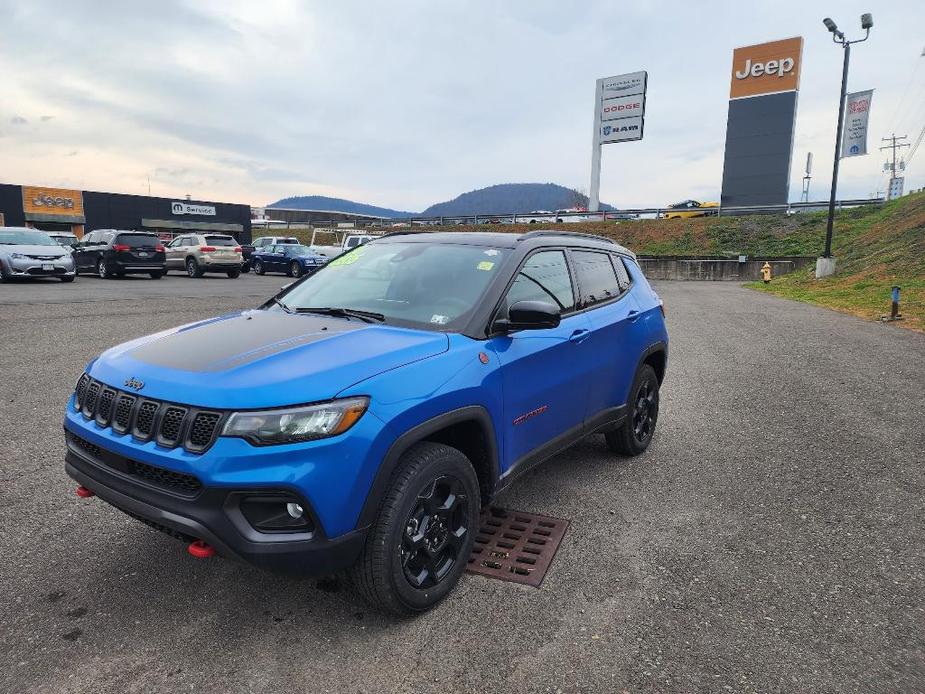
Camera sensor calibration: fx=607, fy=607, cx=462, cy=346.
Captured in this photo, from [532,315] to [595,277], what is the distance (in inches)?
60.4

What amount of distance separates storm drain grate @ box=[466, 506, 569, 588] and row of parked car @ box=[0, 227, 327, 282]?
40.8ft

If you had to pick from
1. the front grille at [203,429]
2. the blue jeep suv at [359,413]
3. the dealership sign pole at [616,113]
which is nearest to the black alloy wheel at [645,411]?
the blue jeep suv at [359,413]

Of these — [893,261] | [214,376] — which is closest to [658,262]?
[893,261]

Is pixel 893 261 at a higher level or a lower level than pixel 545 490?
higher

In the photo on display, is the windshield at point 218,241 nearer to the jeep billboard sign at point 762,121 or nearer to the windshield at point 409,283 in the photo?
the windshield at point 409,283

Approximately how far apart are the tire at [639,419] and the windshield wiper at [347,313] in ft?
7.33

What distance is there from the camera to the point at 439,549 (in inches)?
112

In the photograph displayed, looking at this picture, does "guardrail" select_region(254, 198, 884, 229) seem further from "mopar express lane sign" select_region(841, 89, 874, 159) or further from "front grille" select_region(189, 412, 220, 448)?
"front grille" select_region(189, 412, 220, 448)

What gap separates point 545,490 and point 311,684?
7.42ft

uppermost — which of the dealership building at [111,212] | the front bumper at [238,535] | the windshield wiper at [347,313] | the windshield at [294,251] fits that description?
the dealership building at [111,212]

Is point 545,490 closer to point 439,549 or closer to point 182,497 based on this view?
point 439,549

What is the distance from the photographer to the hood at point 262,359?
236cm

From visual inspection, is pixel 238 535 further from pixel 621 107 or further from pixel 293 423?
pixel 621 107

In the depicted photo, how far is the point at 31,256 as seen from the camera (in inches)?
687
